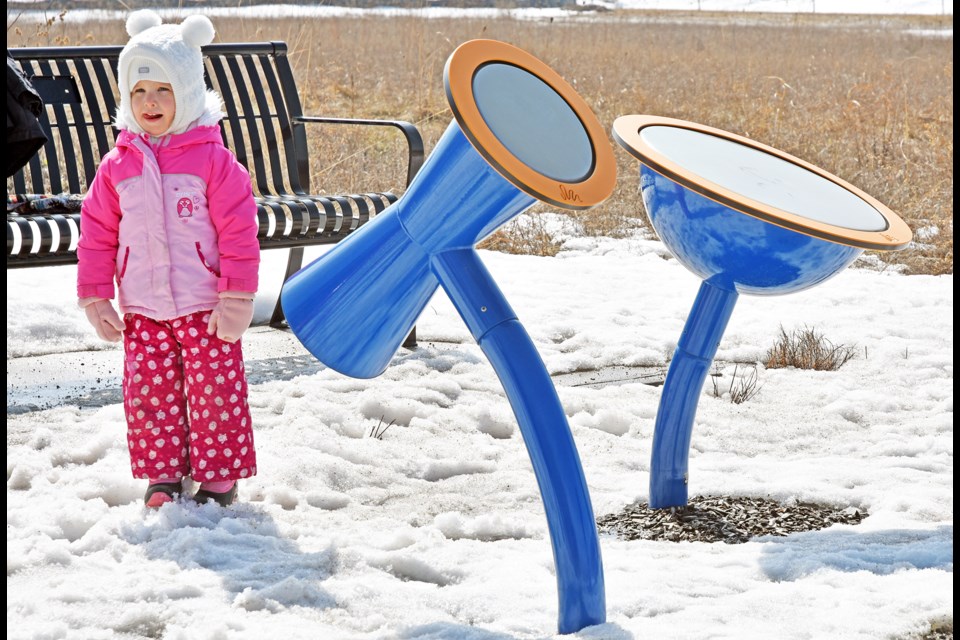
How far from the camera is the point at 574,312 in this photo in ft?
16.4

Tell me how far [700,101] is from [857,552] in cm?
869

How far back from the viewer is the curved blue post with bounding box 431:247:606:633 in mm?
2168

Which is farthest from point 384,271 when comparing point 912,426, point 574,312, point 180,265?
point 574,312

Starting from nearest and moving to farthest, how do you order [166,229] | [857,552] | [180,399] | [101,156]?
1. [857,552]
2. [166,229]
3. [180,399]
4. [101,156]

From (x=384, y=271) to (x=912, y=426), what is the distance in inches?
85.0

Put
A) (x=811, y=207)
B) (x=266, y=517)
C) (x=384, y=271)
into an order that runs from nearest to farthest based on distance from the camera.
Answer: (x=384, y=271) → (x=811, y=207) → (x=266, y=517)

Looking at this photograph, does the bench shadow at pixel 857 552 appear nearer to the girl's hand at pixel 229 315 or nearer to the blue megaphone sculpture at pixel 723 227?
the blue megaphone sculpture at pixel 723 227

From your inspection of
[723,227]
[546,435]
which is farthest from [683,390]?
[546,435]

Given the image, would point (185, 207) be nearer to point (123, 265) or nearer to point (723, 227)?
point (123, 265)

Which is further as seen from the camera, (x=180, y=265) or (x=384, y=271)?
(x=180, y=265)

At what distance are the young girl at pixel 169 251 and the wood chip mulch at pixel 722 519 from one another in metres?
1.06

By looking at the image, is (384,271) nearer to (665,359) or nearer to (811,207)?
(811,207)

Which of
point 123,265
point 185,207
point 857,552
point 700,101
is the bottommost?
point 857,552

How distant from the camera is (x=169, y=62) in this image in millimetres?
2689
